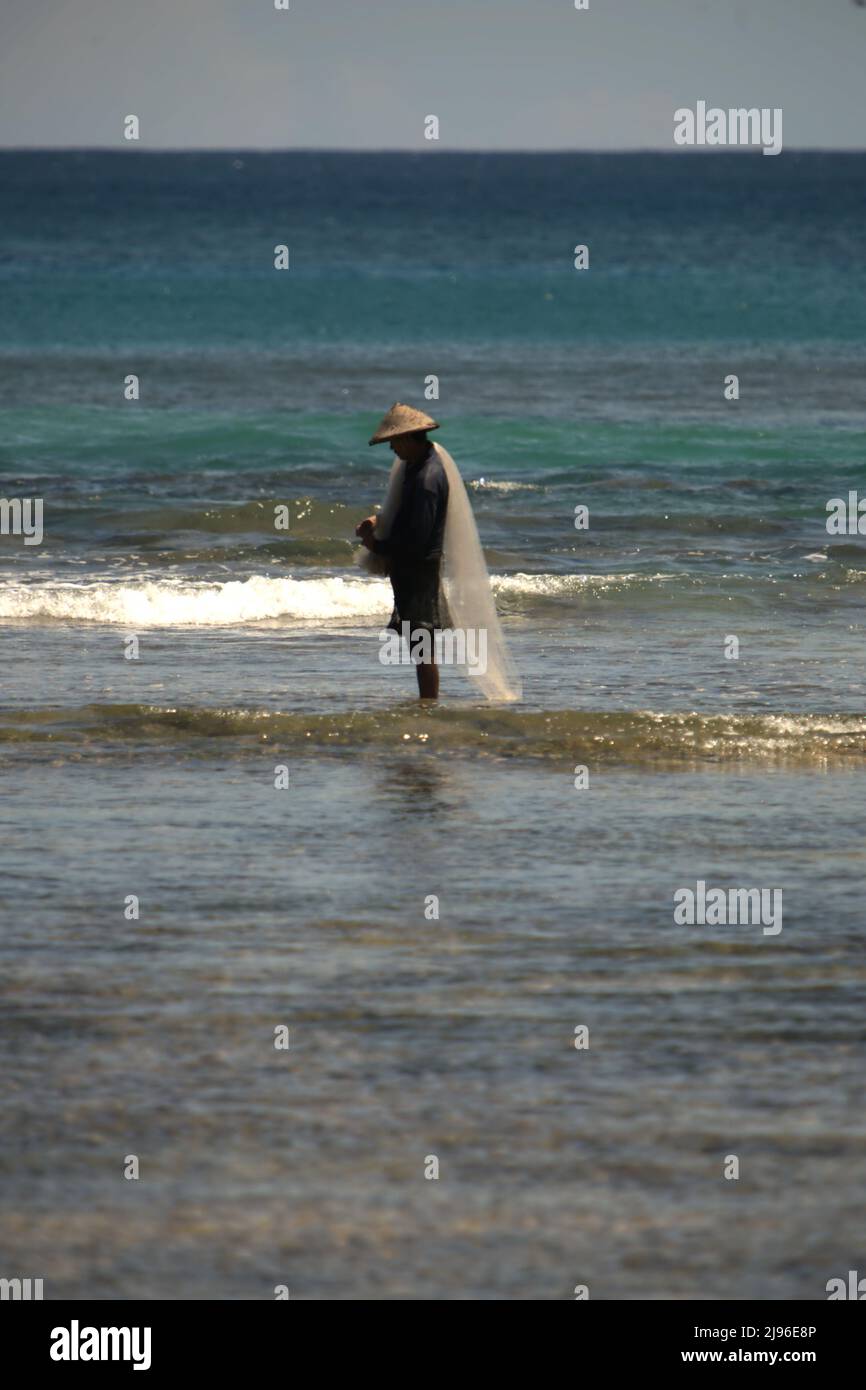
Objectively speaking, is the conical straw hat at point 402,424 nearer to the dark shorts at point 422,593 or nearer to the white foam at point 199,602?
the dark shorts at point 422,593

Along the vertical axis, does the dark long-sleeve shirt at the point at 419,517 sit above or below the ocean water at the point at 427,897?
above

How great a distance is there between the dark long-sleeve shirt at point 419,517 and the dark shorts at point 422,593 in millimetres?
44

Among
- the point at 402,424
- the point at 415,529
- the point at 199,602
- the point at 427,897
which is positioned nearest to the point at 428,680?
the point at 415,529

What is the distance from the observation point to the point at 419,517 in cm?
953

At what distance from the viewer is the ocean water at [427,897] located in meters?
4.36

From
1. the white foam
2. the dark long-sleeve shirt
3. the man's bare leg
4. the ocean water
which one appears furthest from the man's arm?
the white foam

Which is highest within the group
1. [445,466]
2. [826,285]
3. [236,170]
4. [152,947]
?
[236,170]

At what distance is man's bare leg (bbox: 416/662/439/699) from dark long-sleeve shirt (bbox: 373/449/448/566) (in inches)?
21.7

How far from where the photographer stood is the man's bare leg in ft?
32.3

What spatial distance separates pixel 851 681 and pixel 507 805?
332 cm

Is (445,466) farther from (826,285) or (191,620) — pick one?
(826,285)

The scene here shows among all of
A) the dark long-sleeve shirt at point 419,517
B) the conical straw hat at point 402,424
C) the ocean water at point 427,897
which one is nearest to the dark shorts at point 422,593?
the dark long-sleeve shirt at point 419,517

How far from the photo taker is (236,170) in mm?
167500
